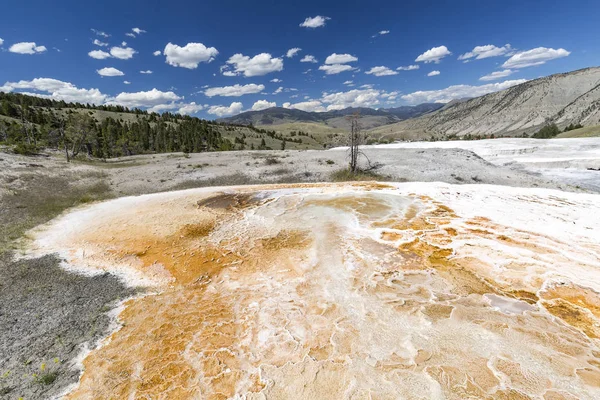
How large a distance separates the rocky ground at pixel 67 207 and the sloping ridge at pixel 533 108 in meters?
98.9

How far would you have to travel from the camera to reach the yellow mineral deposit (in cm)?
536

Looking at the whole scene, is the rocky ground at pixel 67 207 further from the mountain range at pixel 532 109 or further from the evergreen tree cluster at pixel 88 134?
the mountain range at pixel 532 109

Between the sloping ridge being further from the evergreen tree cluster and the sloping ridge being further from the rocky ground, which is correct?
the rocky ground

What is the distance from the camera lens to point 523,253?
9.70 metres

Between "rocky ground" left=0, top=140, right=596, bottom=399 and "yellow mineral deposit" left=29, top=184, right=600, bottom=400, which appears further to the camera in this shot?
"rocky ground" left=0, top=140, right=596, bottom=399

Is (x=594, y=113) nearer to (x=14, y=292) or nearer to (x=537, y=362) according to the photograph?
(x=537, y=362)

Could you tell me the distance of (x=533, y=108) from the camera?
144 metres

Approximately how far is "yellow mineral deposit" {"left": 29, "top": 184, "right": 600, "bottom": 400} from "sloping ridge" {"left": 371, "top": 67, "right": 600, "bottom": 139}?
11420 cm

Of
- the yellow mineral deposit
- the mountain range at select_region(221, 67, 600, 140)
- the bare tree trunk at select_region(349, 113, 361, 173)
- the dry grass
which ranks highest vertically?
the mountain range at select_region(221, 67, 600, 140)

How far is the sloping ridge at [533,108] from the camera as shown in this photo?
122938 millimetres

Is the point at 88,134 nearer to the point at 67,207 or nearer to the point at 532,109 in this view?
the point at 67,207

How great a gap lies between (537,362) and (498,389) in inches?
49.7

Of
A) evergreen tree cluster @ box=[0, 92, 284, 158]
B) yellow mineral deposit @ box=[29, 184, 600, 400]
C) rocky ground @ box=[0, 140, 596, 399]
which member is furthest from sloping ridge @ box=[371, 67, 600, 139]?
yellow mineral deposit @ box=[29, 184, 600, 400]

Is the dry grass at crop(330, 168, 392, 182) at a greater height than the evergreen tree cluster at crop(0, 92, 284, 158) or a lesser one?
lesser
